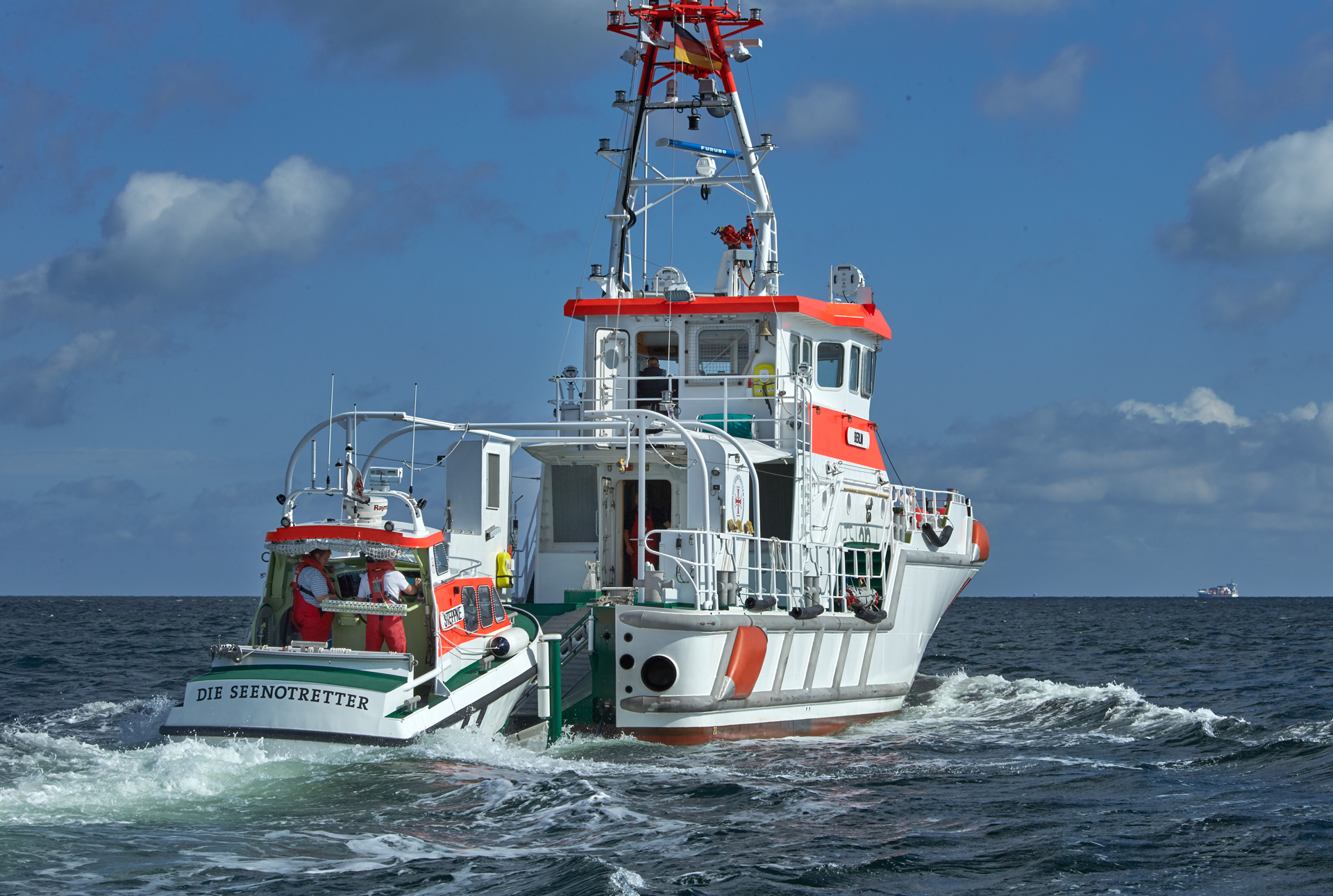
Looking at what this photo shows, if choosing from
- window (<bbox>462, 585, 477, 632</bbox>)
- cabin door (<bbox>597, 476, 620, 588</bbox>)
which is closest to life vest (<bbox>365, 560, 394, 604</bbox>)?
window (<bbox>462, 585, 477, 632</bbox>)

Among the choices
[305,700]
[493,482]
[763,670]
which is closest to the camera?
[305,700]

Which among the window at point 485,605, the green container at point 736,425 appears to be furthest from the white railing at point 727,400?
the window at point 485,605

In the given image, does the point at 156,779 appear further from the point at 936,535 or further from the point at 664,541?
the point at 936,535

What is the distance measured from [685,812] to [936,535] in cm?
834

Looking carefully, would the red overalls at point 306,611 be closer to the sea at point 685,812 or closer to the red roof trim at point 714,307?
the sea at point 685,812

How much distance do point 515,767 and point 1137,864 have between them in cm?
491

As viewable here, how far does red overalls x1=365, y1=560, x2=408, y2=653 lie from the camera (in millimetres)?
11484

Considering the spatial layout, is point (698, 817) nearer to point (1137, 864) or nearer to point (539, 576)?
point (1137, 864)

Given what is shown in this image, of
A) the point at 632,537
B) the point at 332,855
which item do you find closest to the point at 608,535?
the point at 632,537

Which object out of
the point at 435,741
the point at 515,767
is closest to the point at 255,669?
the point at 435,741

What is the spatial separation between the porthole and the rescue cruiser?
0.05ft

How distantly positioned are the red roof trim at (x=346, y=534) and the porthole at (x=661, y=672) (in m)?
2.71

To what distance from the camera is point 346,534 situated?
37.3 feet

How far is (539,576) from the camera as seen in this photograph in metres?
16.3
